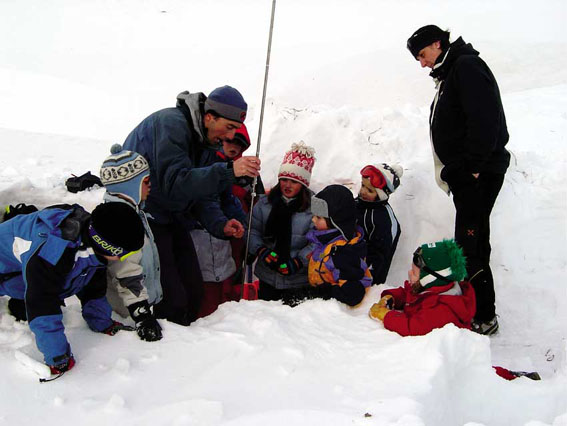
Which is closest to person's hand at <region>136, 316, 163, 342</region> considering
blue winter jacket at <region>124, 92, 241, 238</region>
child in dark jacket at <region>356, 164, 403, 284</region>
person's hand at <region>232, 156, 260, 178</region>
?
blue winter jacket at <region>124, 92, 241, 238</region>

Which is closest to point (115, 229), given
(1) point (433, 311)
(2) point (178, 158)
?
(2) point (178, 158)

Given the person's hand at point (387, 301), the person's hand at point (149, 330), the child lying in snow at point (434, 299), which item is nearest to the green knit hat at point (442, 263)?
Answer: the child lying in snow at point (434, 299)

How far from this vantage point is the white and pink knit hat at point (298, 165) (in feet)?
14.2

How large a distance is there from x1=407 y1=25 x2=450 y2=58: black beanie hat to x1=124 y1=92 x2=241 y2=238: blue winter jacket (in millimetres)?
1685

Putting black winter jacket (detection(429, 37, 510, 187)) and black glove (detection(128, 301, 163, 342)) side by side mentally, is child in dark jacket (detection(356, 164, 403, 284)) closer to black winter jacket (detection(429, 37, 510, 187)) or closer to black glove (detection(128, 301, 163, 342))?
black winter jacket (detection(429, 37, 510, 187))

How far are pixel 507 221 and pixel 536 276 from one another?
0.63 meters

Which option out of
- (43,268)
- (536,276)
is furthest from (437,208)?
(43,268)

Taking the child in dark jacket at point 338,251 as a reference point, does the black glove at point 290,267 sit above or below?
below

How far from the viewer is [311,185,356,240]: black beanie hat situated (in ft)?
12.3

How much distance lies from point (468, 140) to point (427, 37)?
0.85m

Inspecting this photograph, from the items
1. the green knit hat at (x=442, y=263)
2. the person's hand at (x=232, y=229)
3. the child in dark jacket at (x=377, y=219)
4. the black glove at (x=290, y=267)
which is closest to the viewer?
the green knit hat at (x=442, y=263)

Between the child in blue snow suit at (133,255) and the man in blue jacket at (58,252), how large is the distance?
1.01ft

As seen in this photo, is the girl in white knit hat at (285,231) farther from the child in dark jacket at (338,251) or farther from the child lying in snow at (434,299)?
the child lying in snow at (434,299)

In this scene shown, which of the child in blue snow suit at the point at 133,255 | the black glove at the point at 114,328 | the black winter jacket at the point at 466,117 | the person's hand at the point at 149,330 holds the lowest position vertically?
the black glove at the point at 114,328
